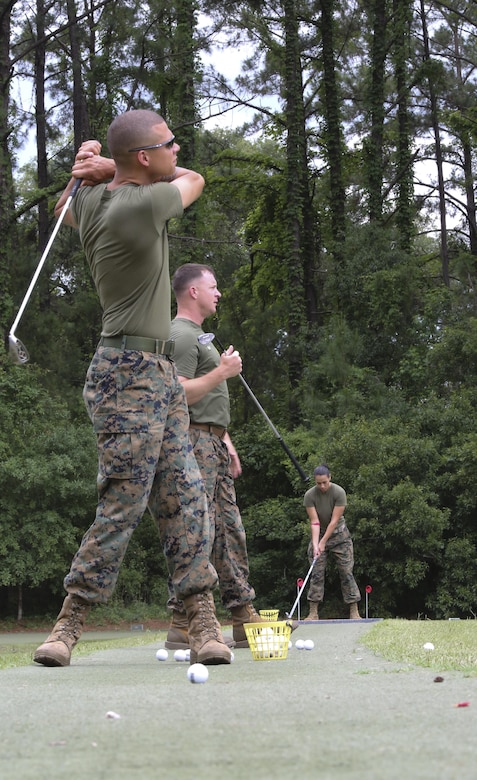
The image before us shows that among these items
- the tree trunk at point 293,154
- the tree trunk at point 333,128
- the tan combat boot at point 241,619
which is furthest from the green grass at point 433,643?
the tree trunk at point 333,128

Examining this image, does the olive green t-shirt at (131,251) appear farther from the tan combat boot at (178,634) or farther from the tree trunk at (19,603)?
the tree trunk at (19,603)

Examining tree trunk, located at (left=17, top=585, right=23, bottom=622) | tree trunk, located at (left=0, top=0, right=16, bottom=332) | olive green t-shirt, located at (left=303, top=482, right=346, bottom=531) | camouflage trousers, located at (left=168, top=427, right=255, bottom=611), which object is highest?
tree trunk, located at (left=0, top=0, right=16, bottom=332)

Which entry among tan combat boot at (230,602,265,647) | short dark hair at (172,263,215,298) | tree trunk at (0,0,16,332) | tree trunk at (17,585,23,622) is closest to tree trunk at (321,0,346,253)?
tree trunk at (0,0,16,332)

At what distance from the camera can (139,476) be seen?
4426 mm

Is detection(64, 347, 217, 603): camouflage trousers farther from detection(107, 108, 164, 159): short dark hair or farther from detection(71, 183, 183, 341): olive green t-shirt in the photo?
detection(107, 108, 164, 159): short dark hair

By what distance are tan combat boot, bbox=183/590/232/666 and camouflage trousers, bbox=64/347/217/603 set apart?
0.06 meters

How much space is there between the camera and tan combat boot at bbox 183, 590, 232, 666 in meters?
4.46

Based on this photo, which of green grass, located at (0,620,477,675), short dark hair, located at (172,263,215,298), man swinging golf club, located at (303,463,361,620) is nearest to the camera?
green grass, located at (0,620,477,675)

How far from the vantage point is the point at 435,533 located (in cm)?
1805

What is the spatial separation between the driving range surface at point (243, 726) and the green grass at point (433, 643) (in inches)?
12.1

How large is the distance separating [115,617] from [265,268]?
1460 cm

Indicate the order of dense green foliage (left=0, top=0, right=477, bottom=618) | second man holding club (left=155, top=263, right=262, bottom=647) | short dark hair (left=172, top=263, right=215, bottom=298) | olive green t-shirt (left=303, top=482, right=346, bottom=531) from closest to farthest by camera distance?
second man holding club (left=155, top=263, right=262, bottom=647), short dark hair (left=172, top=263, right=215, bottom=298), olive green t-shirt (left=303, top=482, right=346, bottom=531), dense green foliage (left=0, top=0, right=477, bottom=618)

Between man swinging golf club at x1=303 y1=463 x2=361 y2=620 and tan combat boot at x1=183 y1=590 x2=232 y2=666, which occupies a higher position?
man swinging golf club at x1=303 y1=463 x2=361 y2=620

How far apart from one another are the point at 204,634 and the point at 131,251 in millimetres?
1667
